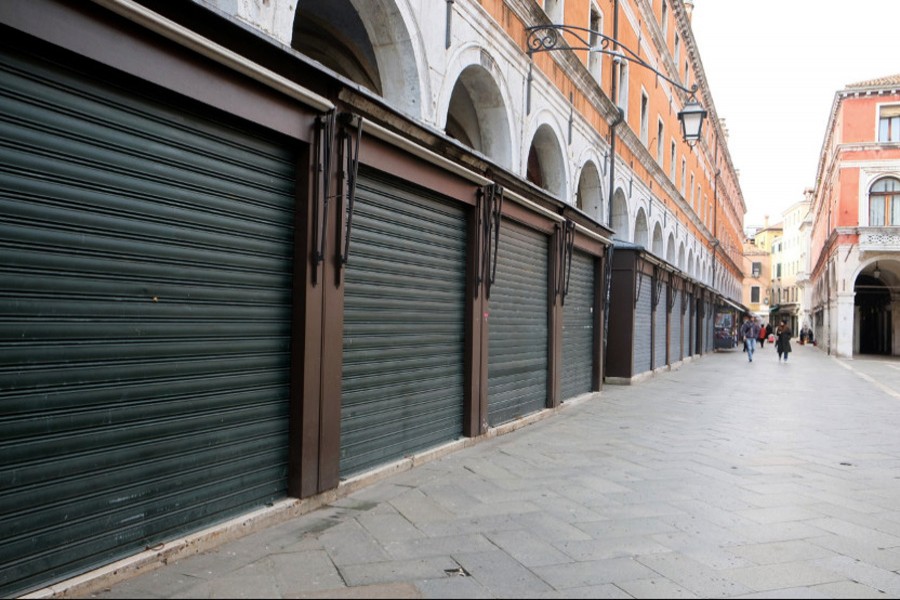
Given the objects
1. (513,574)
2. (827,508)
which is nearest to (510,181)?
(827,508)

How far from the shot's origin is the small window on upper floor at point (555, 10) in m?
11.2

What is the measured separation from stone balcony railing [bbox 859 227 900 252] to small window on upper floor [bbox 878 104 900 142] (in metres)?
4.74

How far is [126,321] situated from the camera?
3324 millimetres

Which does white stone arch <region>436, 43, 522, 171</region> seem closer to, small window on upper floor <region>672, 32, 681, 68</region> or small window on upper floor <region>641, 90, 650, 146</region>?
small window on upper floor <region>641, 90, 650, 146</region>

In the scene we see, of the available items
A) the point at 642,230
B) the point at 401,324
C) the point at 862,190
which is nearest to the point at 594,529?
the point at 401,324

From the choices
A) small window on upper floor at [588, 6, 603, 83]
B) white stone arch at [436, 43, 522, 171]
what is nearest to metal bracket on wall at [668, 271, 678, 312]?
small window on upper floor at [588, 6, 603, 83]

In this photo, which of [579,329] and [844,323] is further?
[844,323]

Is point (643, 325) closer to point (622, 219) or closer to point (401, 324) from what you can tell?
point (622, 219)

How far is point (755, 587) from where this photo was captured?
3342 mm

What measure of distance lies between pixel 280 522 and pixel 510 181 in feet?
15.6

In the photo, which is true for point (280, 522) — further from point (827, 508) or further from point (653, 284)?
point (653, 284)

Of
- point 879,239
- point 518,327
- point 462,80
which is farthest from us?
point 879,239

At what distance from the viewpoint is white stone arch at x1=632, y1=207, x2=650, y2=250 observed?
1933cm

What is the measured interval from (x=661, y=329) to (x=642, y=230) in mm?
3450
